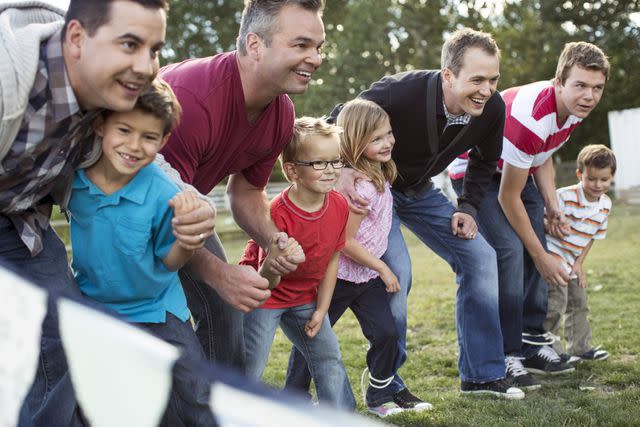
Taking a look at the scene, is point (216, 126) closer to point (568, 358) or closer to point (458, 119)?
point (458, 119)

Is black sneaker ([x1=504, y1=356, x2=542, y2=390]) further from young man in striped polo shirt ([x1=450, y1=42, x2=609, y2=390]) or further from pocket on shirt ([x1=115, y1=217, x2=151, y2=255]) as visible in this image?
pocket on shirt ([x1=115, y1=217, x2=151, y2=255])

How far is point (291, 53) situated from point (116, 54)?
3.93 ft

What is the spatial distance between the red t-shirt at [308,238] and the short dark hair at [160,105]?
1.02 m

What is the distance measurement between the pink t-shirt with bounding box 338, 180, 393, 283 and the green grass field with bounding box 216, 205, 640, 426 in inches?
31.4

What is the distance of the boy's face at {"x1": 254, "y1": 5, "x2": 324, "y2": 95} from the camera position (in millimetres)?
3520

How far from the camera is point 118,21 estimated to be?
8.16ft

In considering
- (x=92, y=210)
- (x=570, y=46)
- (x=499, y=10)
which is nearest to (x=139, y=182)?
(x=92, y=210)

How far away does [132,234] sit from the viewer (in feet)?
9.20

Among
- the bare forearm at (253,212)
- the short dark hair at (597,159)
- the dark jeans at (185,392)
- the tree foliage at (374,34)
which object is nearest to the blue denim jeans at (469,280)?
the bare forearm at (253,212)

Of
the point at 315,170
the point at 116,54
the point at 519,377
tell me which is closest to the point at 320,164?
the point at 315,170

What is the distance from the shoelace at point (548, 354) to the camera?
203 inches

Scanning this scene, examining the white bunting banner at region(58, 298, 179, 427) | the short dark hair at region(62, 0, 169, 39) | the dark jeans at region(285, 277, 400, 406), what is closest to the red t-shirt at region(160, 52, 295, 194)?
the short dark hair at region(62, 0, 169, 39)

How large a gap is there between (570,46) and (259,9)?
2.26 meters

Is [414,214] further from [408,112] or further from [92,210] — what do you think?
[92,210]
